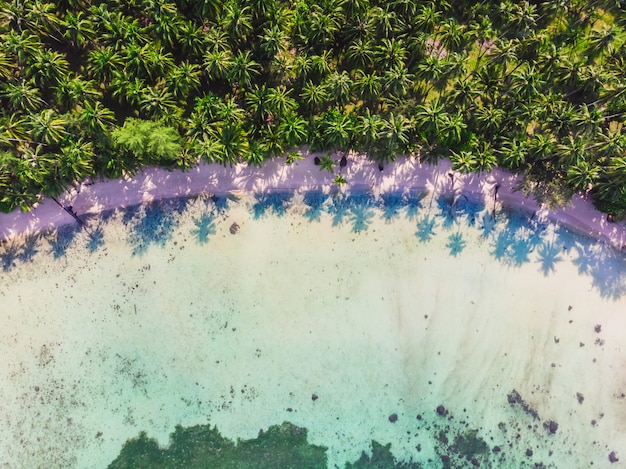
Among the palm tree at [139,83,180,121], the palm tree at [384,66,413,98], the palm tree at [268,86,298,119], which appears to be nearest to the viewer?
the palm tree at [139,83,180,121]

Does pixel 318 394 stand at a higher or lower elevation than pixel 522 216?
lower

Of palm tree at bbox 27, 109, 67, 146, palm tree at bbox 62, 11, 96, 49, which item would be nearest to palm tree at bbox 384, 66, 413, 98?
palm tree at bbox 62, 11, 96, 49

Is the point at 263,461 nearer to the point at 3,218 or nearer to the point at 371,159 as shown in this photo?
the point at 371,159

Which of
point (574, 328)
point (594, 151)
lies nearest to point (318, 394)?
point (574, 328)

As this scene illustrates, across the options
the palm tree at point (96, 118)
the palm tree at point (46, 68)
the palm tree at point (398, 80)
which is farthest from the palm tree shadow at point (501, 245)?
the palm tree at point (46, 68)

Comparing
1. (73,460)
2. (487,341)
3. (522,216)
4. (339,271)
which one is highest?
(522,216)

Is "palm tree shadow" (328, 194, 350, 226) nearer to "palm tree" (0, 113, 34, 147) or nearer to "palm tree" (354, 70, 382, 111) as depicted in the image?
"palm tree" (354, 70, 382, 111)

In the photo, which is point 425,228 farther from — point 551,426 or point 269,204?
point 551,426

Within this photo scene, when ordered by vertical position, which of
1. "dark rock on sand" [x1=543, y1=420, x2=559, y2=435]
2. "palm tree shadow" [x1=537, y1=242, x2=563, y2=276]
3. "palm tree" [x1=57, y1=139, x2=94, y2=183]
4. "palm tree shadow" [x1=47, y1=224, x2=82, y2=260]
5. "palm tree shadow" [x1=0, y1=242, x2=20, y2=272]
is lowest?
"dark rock on sand" [x1=543, y1=420, x2=559, y2=435]
